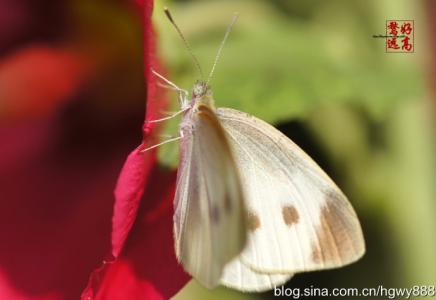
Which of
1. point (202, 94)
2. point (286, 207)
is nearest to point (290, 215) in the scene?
point (286, 207)

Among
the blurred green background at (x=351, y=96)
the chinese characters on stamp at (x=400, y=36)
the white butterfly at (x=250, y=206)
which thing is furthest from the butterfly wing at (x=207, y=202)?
the chinese characters on stamp at (x=400, y=36)

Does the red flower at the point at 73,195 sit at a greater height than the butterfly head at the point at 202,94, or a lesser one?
lesser

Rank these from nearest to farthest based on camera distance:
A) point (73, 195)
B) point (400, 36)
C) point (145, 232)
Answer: point (145, 232) < point (73, 195) < point (400, 36)

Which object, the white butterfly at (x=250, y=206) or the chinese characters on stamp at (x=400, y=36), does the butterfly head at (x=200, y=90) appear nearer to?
the white butterfly at (x=250, y=206)

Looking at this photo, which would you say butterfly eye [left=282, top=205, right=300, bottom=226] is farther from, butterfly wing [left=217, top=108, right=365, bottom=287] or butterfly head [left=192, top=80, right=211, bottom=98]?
butterfly head [left=192, top=80, right=211, bottom=98]

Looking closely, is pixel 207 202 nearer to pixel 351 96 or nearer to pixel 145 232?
pixel 145 232

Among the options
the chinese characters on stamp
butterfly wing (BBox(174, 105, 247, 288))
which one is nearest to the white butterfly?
butterfly wing (BBox(174, 105, 247, 288))

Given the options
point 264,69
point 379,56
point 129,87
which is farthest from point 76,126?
point 379,56
